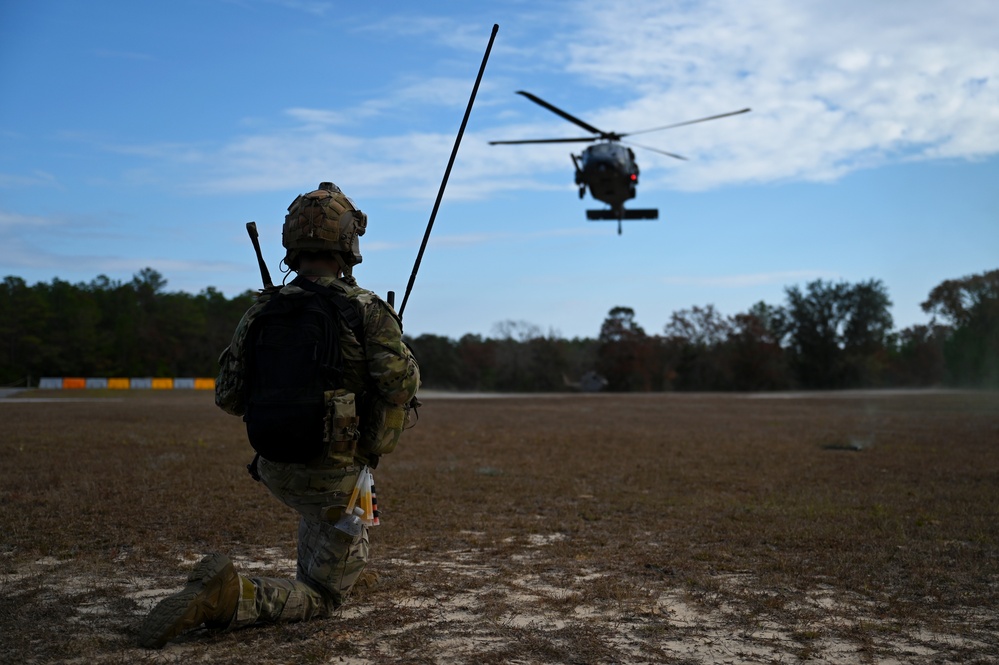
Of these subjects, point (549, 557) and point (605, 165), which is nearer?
point (549, 557)

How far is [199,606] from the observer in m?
4.07

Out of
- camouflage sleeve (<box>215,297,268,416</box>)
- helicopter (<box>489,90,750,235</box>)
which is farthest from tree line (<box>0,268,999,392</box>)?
camouflage sleeve (<box>215,297,268,416</box>)

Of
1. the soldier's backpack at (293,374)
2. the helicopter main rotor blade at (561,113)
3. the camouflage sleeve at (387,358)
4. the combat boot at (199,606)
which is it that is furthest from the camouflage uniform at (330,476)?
the helicopter main rotor blade at (561,113)

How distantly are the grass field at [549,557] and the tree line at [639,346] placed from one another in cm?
7149

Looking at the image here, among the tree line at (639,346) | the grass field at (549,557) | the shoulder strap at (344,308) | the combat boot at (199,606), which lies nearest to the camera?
the combat boot at (199,606)

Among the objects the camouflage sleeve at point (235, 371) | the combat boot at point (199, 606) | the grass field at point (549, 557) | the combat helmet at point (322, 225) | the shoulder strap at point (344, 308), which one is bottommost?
the grass field at point (549, 557)

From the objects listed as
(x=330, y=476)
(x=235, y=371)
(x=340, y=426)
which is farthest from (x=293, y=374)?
(x=330, y=476)

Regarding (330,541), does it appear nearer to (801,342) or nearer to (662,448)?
(662,448)

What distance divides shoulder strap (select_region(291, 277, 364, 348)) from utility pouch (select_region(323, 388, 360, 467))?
12.4 inches

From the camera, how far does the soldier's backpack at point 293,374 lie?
427cm

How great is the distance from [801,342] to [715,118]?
2722 inches

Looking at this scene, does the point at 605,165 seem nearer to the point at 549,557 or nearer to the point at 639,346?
the point at 549,557

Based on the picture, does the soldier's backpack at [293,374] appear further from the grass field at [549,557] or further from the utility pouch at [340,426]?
the grass field at [549,557]

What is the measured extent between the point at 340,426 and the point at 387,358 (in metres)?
0.43
